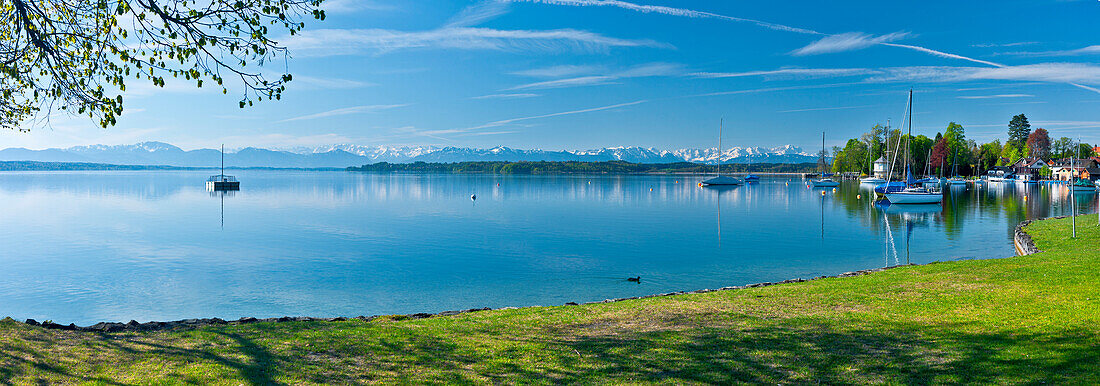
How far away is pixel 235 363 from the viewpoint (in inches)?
330

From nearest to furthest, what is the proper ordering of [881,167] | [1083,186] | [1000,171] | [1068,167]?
[1083,186] → [1068,167] → [881,167] → [1000,171]

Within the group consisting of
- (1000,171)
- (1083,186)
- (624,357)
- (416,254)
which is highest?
(1000,171)

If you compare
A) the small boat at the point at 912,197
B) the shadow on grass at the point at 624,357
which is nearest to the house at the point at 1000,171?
the small boat at the point at 912,197

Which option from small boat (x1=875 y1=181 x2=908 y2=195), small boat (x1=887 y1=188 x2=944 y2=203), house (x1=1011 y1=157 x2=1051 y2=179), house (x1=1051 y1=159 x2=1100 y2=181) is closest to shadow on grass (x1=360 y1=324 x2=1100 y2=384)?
small boat (x1=887 y1=188 x2=944 y2=203)

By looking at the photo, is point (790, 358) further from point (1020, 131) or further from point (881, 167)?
point (1020, 131)

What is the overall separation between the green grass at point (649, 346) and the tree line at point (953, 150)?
12256 cm

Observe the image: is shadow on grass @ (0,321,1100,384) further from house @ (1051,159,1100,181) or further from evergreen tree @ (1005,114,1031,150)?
evergreen tree @ (1005,114,1031,150)

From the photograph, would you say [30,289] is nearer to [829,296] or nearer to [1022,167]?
[829,296]

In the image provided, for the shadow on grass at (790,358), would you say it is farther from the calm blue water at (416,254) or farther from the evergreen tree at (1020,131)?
the evergreen tree at (1020,131)

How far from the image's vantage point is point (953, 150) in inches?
5266

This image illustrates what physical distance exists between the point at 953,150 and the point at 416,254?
476 ft

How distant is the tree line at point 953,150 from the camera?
129750 millimetres

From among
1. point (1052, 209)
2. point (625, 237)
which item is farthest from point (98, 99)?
point (1052, 209)

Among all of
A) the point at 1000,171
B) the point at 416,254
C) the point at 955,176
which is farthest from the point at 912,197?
the point at 1000,171
